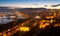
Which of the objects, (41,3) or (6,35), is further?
(41,3)

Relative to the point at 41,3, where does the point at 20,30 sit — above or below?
below

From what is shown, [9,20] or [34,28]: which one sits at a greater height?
[9,20]

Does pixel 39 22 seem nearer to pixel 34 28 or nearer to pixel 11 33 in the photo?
pixel 34 28

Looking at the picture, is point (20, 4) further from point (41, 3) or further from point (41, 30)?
point (41, 30)

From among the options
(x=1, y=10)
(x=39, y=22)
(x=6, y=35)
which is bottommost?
(x=6, y=35)

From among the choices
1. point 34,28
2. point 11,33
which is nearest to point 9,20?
point 11,33

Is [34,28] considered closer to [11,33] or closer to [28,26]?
[28,26]

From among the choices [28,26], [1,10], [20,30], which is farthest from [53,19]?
[1,10]
